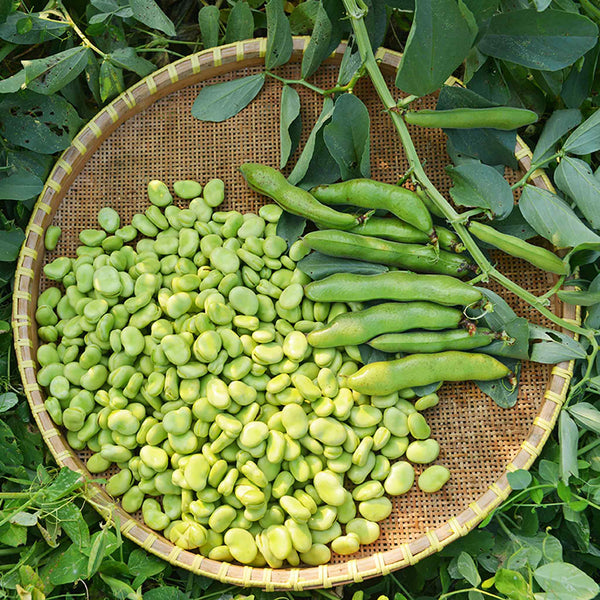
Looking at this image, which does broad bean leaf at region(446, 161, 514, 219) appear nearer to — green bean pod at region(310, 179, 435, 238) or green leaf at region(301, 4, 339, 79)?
green bean pod at region(310, 179, 435, 238)

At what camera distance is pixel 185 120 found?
6.82 ft

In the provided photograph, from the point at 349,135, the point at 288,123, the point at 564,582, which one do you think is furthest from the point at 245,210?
the point at 564,582

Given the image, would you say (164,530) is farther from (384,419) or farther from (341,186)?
(341,186)

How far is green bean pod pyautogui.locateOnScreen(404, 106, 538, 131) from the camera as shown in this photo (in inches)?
68.6

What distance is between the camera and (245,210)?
2033 mm

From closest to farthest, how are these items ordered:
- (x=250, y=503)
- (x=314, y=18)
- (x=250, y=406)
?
(x=250, y=503)
(x=250, y=406)
(x=314, y=18)

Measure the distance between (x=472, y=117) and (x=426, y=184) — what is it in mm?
211

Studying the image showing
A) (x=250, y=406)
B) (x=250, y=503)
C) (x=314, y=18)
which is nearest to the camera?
(x=250, y=503)

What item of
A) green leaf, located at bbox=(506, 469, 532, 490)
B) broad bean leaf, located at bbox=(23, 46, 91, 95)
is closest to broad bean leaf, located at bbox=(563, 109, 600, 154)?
green leaf, located at bbox=(506, 469, 532, 490)

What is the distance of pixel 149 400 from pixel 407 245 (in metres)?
0.84

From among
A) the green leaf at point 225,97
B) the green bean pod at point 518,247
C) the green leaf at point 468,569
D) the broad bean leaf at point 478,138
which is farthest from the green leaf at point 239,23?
the green leaf at point 468,569

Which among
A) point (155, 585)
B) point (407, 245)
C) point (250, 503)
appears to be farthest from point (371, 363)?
point (155, 585)

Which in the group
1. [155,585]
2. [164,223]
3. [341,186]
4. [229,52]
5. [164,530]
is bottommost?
[155,585]

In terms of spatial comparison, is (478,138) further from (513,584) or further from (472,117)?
(513,584)
